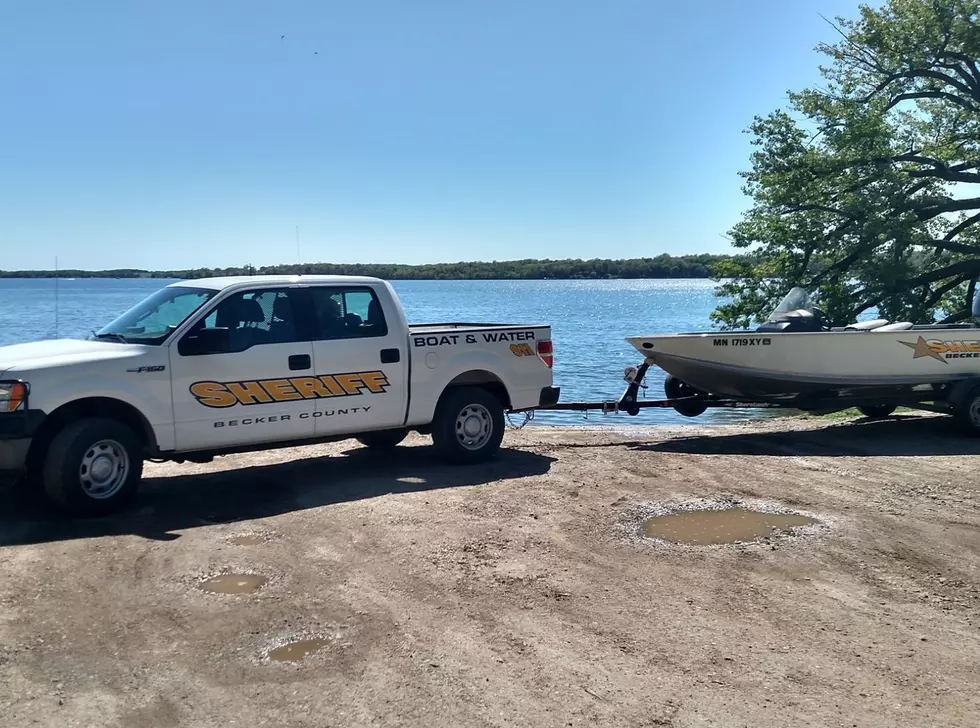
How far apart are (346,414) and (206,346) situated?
1.59 m

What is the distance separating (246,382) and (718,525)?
4.33m

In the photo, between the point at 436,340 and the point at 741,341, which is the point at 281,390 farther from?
the point at 741,341

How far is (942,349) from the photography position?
12.3m

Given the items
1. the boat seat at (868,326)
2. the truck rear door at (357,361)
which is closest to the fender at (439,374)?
the truck rear door at (357,361)

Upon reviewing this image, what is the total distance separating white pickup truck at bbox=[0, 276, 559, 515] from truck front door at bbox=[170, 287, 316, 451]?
A: 0.01 m

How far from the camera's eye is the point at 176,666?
4.71 meters

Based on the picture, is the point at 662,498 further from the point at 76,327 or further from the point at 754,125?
the point at 76,327

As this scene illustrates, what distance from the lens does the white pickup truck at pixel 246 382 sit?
24.0 feet

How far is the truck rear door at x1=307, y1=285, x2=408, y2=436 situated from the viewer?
8.86m

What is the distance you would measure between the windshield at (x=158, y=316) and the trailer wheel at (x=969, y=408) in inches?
379

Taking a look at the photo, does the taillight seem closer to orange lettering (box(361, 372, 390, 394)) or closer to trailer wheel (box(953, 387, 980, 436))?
orange lettering (box(361, 372, 390, 394))

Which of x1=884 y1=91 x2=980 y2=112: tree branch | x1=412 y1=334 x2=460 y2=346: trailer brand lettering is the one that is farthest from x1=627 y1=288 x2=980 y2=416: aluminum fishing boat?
x1=884 y1=91 x2=980 y2=112: tree branch

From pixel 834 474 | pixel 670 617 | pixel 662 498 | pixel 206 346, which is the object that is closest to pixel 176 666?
pixel 670 617

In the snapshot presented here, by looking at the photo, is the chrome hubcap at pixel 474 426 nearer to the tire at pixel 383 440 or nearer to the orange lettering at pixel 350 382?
the tire at pixel 383 440
